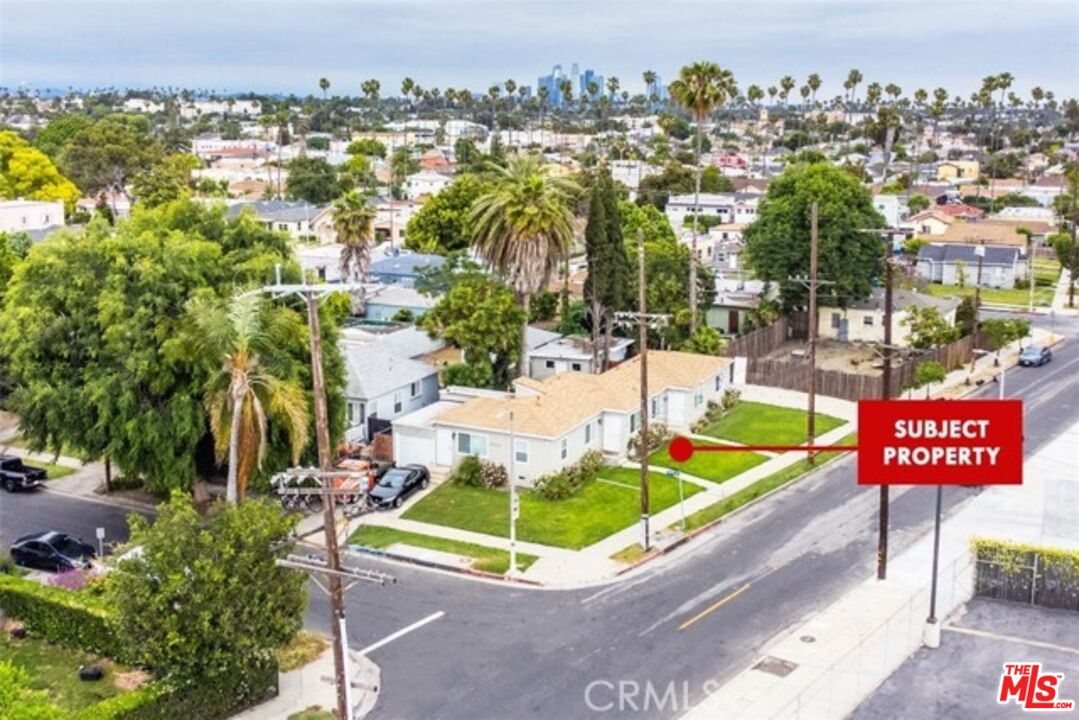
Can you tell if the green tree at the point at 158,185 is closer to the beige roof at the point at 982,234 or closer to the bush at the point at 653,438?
the bush at the point at 653,438

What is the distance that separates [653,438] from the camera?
49.7 m

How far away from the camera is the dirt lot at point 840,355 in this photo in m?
65.9

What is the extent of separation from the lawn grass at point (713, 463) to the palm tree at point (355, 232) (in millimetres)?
29613

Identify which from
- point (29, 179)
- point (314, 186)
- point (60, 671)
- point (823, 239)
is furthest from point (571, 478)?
point (314, 186)

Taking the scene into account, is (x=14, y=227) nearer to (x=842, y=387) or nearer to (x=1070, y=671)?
(x=842, y=387)

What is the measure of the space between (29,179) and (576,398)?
7916cm

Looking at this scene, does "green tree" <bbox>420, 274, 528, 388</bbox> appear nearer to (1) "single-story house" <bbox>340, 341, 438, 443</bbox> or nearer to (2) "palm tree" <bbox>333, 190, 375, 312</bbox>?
(1) "single-story house" <bbox>340, 341, 438, 443</bbox>

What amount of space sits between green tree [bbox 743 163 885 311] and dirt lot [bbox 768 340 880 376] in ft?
8.45

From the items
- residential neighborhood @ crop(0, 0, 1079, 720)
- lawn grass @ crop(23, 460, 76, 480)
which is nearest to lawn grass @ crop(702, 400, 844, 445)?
residential neighborhood @ crop(0, 0, 1079, 720)

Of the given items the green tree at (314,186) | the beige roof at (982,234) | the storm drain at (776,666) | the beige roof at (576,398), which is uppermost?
the green tree at (314,186)

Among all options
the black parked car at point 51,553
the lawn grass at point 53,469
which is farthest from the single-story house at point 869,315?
the black parked car at point 51,553

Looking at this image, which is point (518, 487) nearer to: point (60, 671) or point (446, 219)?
point (60, 671)

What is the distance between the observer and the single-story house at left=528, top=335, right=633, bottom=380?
59406mm

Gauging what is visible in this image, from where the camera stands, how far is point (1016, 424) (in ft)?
71.5
